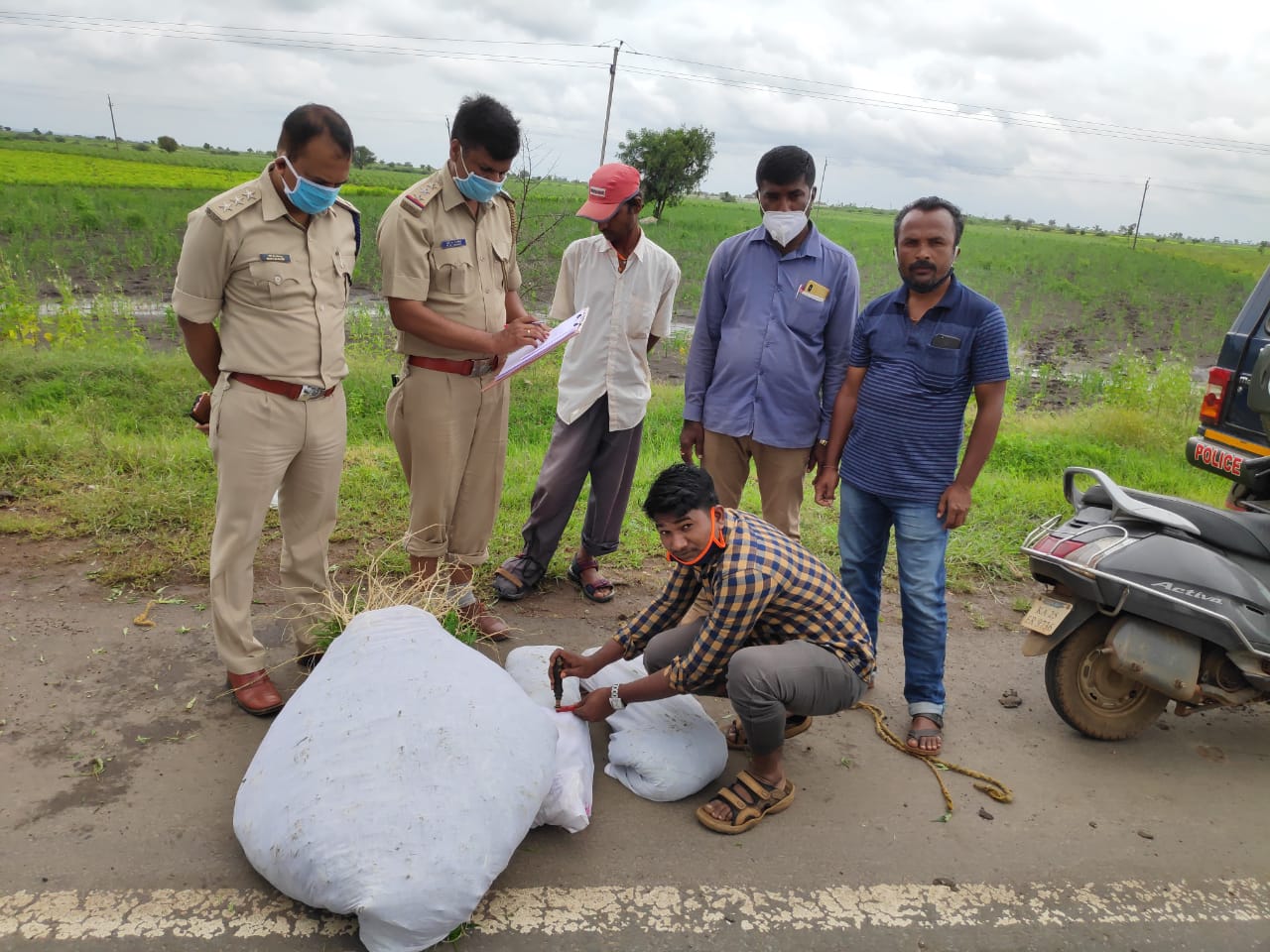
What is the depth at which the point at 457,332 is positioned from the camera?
317 cm

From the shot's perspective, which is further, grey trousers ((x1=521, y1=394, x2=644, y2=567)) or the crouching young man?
grey trousers ((x1=521, y1=394, x2=644, y2=567))

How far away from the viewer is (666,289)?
3.91 m

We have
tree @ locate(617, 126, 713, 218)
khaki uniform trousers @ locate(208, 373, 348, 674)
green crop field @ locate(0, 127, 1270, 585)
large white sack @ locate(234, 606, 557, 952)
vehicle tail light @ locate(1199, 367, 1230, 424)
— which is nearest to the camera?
large white sack @ locate(234, 606, 557, 952)

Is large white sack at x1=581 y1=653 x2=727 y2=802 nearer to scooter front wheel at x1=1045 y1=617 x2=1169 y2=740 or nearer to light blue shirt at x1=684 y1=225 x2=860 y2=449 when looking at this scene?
light blue shirt at x1=684 y1=225 x2=860 y2=449

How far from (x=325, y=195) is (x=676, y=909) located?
7.60ft

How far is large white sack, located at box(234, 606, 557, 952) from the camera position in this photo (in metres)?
1.98

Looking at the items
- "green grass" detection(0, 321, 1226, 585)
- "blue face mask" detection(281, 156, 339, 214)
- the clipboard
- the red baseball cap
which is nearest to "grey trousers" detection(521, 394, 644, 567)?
"green grass" detection(0, 321, 1226, 585)

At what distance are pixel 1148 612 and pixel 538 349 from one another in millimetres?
2346

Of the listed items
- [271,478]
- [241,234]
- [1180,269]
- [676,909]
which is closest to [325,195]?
[241,234]

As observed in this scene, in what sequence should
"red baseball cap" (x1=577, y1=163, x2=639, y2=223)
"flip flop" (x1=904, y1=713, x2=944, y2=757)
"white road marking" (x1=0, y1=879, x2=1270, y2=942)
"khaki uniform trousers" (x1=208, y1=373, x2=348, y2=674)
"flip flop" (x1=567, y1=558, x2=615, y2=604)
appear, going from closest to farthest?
"white road marking" (x1=0, y1=879, x2=1270, y2=942) < "khaki uniform trousers" (x1=208, y1=373, x2=348, y2=674) < "flip flop" (x1=904, y1=713, x2=944, y2=757) < "red baseball cap" (x1=577, y1=163, x2=639, y2=223) < "flip flop" (x1=567, y1=558, x2=615, y2=604)

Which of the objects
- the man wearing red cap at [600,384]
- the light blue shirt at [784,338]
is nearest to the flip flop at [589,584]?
the man wearing red cap at [600,384]

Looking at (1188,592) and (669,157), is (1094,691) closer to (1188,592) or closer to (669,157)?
(1188,592)

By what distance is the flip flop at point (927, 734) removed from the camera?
3.06m

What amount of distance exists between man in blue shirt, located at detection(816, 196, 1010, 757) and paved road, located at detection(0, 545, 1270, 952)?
43 centimetres
